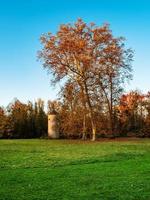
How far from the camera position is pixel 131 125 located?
6438 centimetres

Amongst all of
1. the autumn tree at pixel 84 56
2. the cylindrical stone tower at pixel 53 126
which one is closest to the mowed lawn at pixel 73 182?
the autumn tree at pixel 84 56

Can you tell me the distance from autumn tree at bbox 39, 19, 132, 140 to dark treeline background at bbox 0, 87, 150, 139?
181cm

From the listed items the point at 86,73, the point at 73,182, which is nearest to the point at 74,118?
the point at 86,73

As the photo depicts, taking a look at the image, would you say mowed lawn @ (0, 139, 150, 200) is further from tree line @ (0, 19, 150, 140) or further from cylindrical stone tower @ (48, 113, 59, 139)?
cylindrical stone tower @ (48, 113, 59, 139)

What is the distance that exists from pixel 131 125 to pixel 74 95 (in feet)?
51.0

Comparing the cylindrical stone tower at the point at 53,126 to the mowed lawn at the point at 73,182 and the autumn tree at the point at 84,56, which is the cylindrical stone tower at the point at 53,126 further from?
the mowed lawn at the point at 73,182

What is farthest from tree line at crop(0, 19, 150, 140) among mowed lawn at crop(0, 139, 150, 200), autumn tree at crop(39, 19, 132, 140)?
mowed lawn at crop(0, 139, 150, 200)

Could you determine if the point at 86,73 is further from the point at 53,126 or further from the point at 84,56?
the point at 53,126

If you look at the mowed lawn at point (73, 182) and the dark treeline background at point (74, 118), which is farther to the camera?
the dark treeline background at point (74, 118)

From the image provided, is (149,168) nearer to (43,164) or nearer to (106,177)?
(106,177)

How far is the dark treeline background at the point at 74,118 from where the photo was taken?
52.7 metres

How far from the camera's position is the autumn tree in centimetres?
4966

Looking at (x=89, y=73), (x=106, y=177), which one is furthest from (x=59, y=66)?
(x=106, y=177)

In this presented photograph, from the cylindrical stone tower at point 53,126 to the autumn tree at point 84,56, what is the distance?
12554 mm
